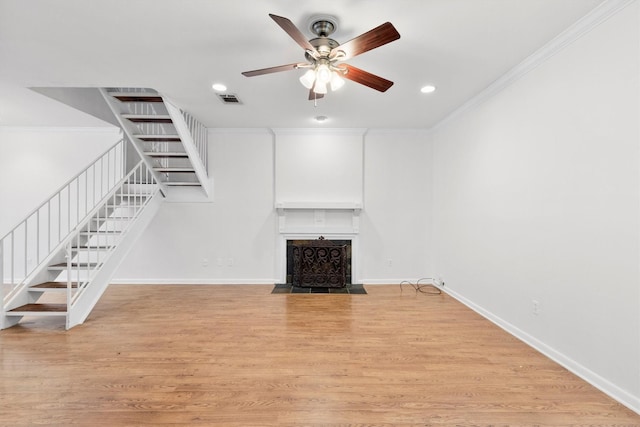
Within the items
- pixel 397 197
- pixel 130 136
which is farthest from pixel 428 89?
pixel 130 136

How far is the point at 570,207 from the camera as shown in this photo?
2.19 metres

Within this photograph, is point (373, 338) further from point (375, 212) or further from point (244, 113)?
point (244, 113)

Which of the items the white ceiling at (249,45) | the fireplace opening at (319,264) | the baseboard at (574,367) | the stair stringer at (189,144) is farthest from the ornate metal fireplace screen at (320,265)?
the white ceiling at (249,45)

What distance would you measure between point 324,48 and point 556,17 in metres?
1.70

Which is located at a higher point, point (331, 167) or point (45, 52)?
point (45, 52)

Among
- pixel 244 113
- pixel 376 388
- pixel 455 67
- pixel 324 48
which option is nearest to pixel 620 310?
pixel 376 388

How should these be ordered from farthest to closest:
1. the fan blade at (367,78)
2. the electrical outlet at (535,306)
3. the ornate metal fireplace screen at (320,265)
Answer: the ornate metal fireplace screen at (320,265) → the electrical outlet at (535,306) → the fan blade at (367,78)

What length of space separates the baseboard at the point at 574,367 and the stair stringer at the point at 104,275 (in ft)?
15.0

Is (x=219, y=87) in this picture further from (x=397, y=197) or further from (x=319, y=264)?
(x=397, y=197)

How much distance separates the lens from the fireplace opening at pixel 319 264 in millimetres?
4496

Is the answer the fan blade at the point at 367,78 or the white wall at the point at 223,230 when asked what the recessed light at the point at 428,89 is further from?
Answer: the white wall at the point at 223,230

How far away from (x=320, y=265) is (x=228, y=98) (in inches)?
109

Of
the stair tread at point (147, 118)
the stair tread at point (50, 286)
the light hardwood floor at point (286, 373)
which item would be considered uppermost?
the stair tread at point (147, 118)

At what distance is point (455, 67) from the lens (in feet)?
8.92
